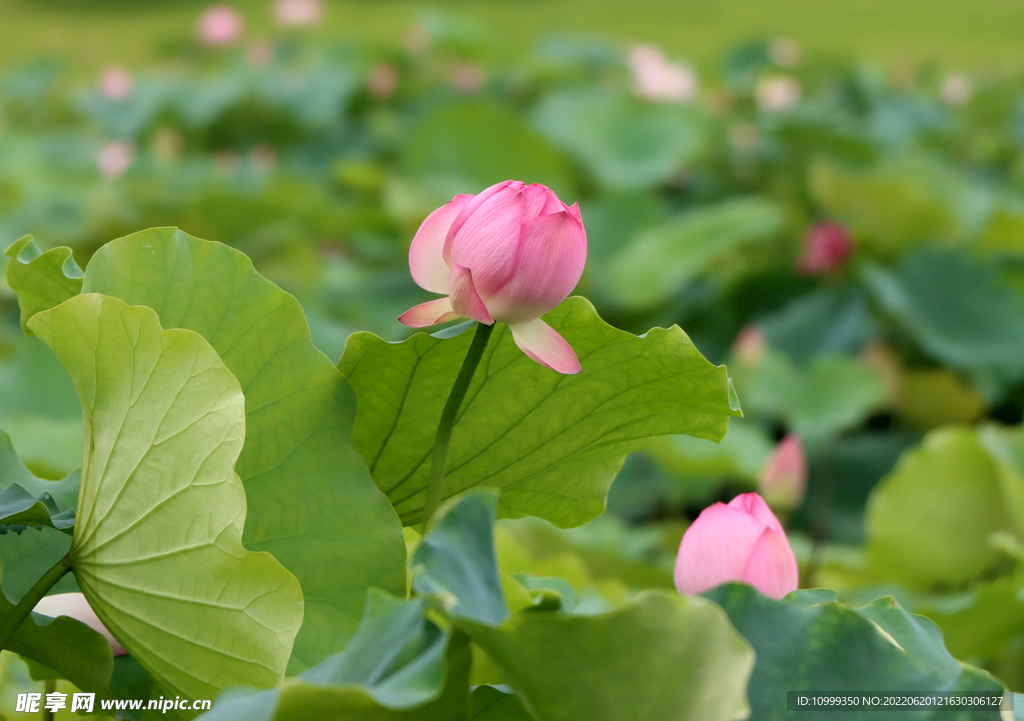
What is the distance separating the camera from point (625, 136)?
221 cm

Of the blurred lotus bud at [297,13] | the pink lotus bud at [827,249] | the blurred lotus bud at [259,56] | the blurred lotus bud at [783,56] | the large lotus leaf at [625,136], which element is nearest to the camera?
the pink lotus bud at [827,249]

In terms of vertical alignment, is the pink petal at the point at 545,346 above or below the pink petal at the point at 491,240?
below

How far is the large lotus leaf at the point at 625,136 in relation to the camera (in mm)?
2055

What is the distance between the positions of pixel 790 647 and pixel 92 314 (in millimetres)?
190

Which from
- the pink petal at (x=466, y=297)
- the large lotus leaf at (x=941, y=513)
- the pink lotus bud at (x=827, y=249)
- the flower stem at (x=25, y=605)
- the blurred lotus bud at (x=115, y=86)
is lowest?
the pink lotus bud at (x=827, y=249)

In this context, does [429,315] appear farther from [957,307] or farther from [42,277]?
[957,307]

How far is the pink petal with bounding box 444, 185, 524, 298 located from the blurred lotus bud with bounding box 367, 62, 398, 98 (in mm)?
2328

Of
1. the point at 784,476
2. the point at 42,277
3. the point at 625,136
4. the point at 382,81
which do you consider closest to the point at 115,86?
the point at 382,81

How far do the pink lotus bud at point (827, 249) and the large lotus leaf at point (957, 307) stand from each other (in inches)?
3.1

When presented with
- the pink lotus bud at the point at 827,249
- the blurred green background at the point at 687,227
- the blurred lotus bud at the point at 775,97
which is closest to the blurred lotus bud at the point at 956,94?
the blurred green background at the point at 687,227

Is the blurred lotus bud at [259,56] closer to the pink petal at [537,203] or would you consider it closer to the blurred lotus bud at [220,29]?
the blurred lotus bud at [220,29]

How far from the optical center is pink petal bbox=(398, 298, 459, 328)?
0.29 m

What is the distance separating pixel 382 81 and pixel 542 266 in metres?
2.35

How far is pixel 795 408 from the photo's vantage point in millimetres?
1377
